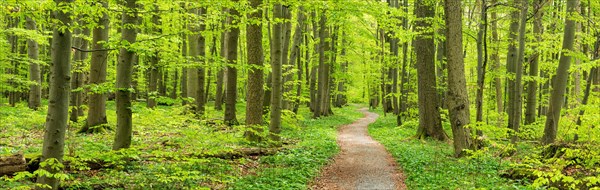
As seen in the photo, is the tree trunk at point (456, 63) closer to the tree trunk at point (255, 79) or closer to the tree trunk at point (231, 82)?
the tree trunk at point (255, 79)

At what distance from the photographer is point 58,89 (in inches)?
190

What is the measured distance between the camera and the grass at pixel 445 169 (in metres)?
8.33

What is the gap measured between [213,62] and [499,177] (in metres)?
7.09

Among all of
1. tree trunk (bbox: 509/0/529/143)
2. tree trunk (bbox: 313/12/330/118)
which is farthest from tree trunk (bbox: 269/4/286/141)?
tree trunk (bbox: 313/12/330/118)

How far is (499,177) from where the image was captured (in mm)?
8914

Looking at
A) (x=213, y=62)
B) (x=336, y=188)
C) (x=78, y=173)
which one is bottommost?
(x=336, y=188)

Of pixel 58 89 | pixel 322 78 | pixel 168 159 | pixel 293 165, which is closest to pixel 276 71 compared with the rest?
pixel 293 165

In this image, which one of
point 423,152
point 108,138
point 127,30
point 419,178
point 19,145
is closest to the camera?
point 127,30

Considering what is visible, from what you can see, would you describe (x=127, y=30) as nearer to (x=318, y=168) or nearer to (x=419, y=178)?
(x=318, y=168)

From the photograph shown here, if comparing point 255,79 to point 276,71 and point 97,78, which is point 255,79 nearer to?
point 276,71

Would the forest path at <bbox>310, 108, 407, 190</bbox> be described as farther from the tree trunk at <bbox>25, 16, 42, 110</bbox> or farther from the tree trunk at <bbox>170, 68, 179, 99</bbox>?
the tree trunk at <bbox>170, 68, 179, 99</bbox>

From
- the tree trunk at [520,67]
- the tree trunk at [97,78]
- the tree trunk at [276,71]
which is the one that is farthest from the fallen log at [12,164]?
the tree trunk at [520,67]

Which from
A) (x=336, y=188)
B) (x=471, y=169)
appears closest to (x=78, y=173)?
(x=336, y=188)

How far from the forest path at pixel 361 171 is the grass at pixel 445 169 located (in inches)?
13.0
